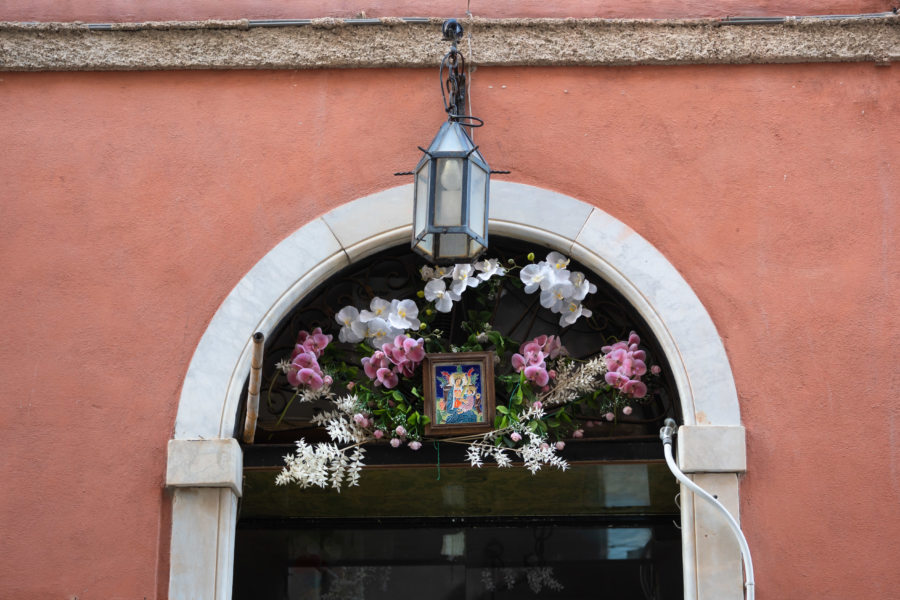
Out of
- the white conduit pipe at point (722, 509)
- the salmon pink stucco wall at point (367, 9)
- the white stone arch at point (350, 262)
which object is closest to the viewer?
the white conduit pipe at point (722, 509)

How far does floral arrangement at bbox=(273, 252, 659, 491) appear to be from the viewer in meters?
5.30

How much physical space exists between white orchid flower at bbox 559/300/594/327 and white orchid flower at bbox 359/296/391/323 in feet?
2.52

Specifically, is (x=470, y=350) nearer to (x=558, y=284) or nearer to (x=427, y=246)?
(x=558, y=284)

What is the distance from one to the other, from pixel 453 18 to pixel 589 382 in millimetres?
1734

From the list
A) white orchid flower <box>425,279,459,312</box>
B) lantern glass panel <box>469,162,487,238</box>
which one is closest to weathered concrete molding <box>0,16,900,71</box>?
lantern glass panel <box>469,162,487,238</box>

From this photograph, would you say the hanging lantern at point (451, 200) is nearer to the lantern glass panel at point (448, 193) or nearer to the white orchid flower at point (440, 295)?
the lantern glass panel at point (448, 193)

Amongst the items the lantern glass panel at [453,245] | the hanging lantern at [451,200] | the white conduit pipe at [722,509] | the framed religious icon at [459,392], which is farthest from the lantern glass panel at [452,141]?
the white conduit pipe at [722,509]

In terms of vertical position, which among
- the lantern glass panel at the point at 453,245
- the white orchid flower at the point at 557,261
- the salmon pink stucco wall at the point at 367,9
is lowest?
the lantern glass panel at the point at 453,245

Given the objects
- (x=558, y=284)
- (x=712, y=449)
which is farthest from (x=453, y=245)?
(x=712, y=449)

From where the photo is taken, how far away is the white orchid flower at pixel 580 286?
17.9 feet

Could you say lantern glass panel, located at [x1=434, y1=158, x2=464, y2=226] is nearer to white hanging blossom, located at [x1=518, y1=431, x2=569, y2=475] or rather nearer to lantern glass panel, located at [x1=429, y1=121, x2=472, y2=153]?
lantern glass panel, located at [x1=429, y1=121, x2=472, y2=153]

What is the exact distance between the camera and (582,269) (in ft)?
18.2

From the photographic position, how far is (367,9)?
574 centimetres

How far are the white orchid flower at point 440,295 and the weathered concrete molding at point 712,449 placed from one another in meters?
1.13
